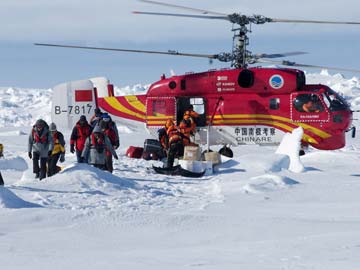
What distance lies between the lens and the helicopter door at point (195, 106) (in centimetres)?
1728

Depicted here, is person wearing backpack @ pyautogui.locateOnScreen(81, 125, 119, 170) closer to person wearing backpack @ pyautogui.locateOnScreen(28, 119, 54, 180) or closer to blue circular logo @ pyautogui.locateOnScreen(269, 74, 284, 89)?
person wearing backpack @ pyautogui.locateOnScreen(28, 119, 54, 180)

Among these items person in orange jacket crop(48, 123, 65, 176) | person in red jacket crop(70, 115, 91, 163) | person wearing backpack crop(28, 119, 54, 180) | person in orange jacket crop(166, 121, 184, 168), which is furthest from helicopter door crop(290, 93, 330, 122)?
person wearing backpack crop(28, 119, 54, 180)

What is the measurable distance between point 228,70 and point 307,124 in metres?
2.56

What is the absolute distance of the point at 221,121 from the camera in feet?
56.7

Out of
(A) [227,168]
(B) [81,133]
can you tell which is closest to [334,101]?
(A) [227,168]

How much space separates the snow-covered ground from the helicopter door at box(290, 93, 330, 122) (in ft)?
14.2

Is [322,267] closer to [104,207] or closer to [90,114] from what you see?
[104,207]

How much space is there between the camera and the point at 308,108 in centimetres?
1683

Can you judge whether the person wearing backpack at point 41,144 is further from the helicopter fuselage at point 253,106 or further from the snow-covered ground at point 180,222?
the helicopter fuselage at point 253,106

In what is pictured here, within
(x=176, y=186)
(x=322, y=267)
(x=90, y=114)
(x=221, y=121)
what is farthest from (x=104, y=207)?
(x=90, y=114)

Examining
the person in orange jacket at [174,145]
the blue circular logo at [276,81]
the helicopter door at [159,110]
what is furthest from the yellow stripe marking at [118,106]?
the person in orange jacket at [174,145]

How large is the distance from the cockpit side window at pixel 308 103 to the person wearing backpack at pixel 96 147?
6.62 metres

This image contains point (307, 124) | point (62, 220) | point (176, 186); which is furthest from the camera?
point (307, 124)

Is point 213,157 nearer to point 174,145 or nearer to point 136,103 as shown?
point 174,145
